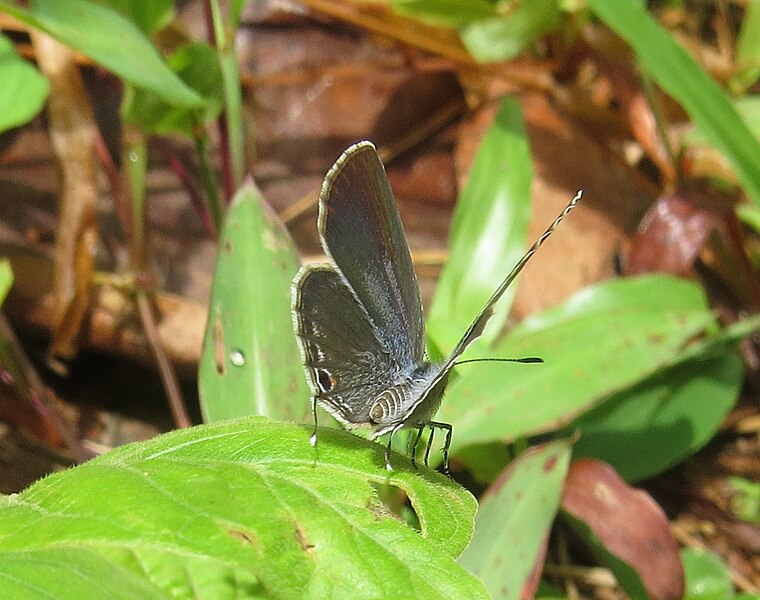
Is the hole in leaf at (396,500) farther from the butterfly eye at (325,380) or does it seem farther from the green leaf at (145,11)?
the green leaf at (145,11)

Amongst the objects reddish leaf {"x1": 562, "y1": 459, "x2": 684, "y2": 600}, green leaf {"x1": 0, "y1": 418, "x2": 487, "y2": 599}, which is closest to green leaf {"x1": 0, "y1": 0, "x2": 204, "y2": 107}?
green leaf {"x1": 0, "y1": 418, "x2": 487, "y2": 599}

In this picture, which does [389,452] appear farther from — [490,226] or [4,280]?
[490,226]

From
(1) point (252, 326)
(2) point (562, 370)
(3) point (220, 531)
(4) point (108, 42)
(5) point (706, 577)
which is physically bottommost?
(5) point (706, 577)

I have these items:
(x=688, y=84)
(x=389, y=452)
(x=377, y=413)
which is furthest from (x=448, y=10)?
(x=389, y=452)

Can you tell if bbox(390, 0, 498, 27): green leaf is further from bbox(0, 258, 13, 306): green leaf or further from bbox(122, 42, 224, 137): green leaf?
bbox(0, 258, 13, 306): green leaf

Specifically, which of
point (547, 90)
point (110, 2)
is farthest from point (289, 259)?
point (547, 90)

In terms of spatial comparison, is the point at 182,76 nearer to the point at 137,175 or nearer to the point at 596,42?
the point at 137,175
